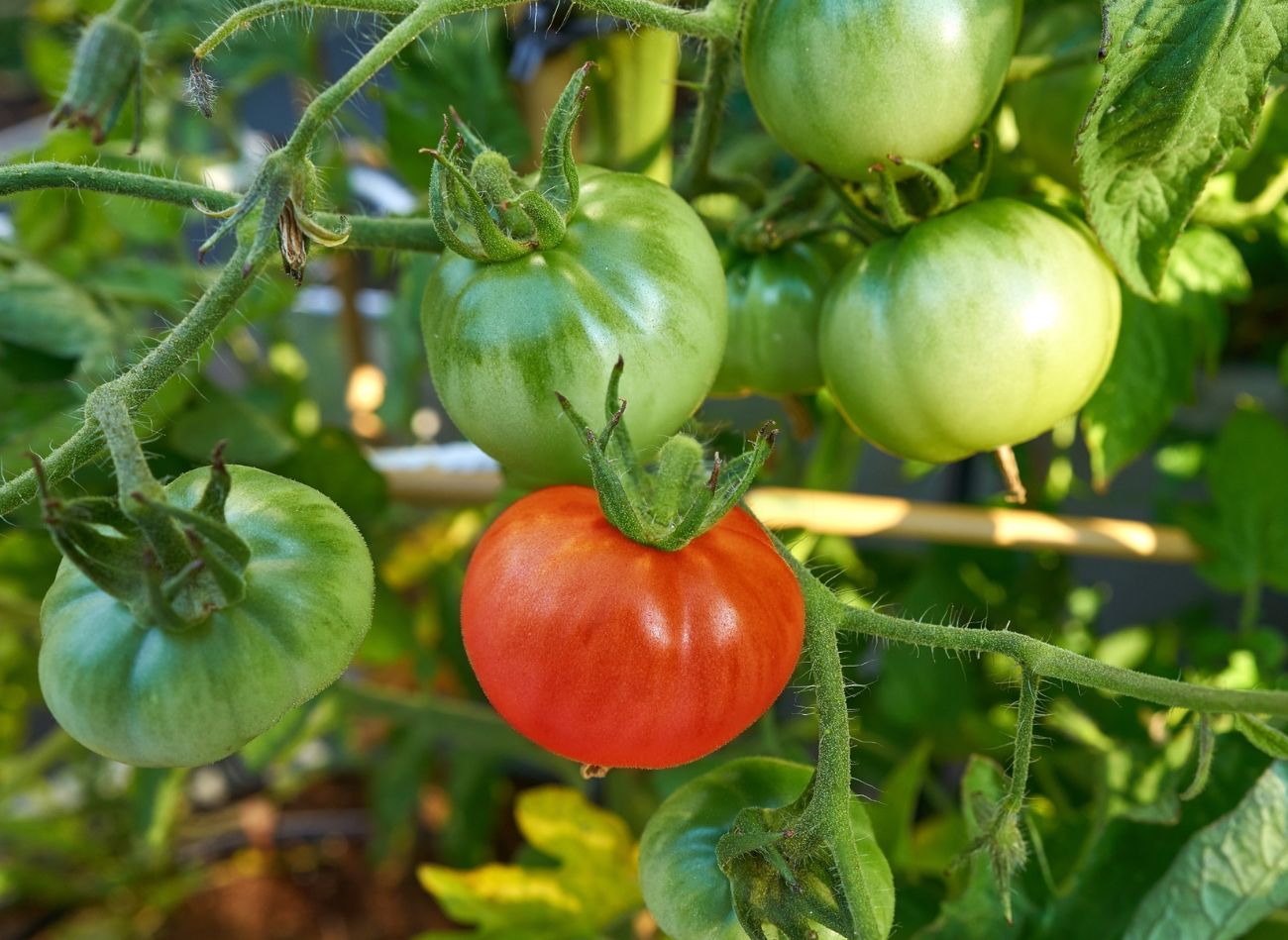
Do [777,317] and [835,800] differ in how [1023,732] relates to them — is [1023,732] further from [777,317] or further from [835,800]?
[777,317]

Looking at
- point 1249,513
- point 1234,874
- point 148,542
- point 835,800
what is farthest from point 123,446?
point 1249,513

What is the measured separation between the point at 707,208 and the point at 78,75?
312 mm

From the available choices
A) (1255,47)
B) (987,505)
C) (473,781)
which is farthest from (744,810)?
(473,781)

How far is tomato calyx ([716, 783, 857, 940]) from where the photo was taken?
1.13 ft

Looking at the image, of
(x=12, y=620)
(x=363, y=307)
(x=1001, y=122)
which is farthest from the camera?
(x=363, y=307)

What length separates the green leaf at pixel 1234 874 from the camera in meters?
0.46

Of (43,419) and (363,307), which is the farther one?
(363,307)

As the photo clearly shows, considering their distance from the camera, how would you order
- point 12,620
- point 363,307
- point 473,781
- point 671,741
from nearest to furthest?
point 671,741, point 12,620, point 473,781, point 363,307

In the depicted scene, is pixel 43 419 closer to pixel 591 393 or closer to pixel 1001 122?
pixel 591 393

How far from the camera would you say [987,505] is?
0.87 metres

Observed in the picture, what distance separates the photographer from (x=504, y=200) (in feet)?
1.16

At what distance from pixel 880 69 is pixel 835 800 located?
246mm

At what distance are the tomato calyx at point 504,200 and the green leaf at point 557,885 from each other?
0.44 m

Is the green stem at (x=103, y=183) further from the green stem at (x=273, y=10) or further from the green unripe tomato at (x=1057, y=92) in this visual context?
the green unripe tomato at (x=1057, y=92)
